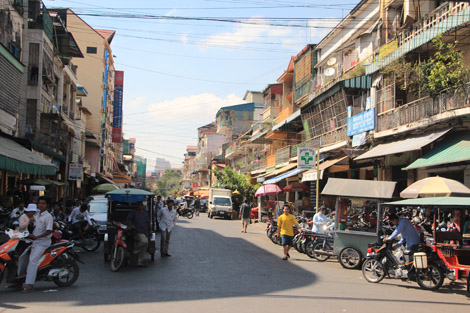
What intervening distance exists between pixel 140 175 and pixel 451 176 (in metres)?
135

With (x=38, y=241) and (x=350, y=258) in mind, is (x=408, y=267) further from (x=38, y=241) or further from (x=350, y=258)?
(x=38, y=241)

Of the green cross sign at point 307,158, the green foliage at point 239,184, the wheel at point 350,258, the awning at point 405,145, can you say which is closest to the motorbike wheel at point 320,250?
the wheel at point 350,258

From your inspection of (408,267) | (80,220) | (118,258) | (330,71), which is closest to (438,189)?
(408,267)

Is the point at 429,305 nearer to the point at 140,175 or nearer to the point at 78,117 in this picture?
the point at 78,117

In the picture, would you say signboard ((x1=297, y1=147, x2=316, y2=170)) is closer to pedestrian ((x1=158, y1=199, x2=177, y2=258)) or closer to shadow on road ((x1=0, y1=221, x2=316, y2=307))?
shadow on road ((x1=0, y1=221, x2=316, y2=307))

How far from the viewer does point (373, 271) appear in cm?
1128

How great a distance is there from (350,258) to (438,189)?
308cm

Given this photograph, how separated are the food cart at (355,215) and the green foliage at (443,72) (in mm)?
5016

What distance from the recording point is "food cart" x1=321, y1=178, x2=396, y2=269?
1371 cm

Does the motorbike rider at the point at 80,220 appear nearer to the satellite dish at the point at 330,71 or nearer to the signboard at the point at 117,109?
the satellite dish at the point at 330,71

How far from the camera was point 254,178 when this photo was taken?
5131 cm

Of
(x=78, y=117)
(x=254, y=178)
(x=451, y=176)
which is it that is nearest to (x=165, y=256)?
(x=451, y=176)

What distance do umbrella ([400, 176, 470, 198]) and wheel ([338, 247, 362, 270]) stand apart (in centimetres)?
245

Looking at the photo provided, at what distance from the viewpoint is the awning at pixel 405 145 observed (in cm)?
1730
